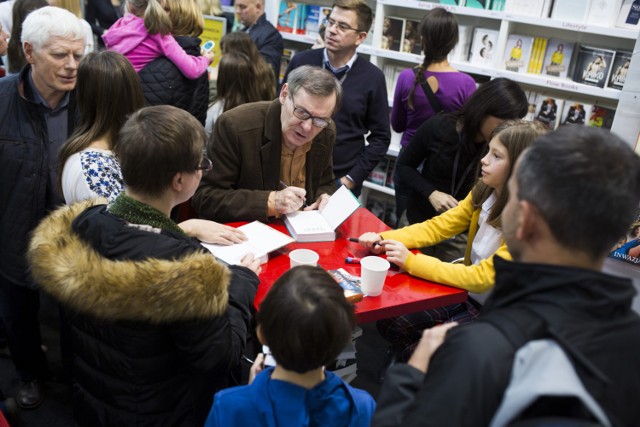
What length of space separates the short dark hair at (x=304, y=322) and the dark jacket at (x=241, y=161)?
3.37ft

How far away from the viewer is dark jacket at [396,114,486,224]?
271cm

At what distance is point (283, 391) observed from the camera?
1.22 meters

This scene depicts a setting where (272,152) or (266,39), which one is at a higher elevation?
(266,39)

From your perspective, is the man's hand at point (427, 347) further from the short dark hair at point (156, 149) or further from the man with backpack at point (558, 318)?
the short dark hair at point (156, 149)

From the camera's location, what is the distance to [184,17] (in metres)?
3.38

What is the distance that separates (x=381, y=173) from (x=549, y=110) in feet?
4.86

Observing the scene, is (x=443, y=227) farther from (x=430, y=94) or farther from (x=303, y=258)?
(x=430, y=94)

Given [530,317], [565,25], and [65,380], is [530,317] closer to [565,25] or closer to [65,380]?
[65,380]

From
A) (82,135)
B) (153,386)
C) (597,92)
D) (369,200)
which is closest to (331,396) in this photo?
(153,386)

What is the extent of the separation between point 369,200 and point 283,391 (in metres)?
3.86

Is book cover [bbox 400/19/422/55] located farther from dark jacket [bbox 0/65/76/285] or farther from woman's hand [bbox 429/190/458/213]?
dark jacket [bbox 0/65/76/285]

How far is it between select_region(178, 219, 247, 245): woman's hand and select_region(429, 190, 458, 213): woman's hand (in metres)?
1.17

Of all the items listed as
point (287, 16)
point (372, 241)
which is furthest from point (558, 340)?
point (287, 16)

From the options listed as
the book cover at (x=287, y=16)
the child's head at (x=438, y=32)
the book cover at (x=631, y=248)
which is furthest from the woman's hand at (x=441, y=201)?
the book cover at (x=287, y=16)
